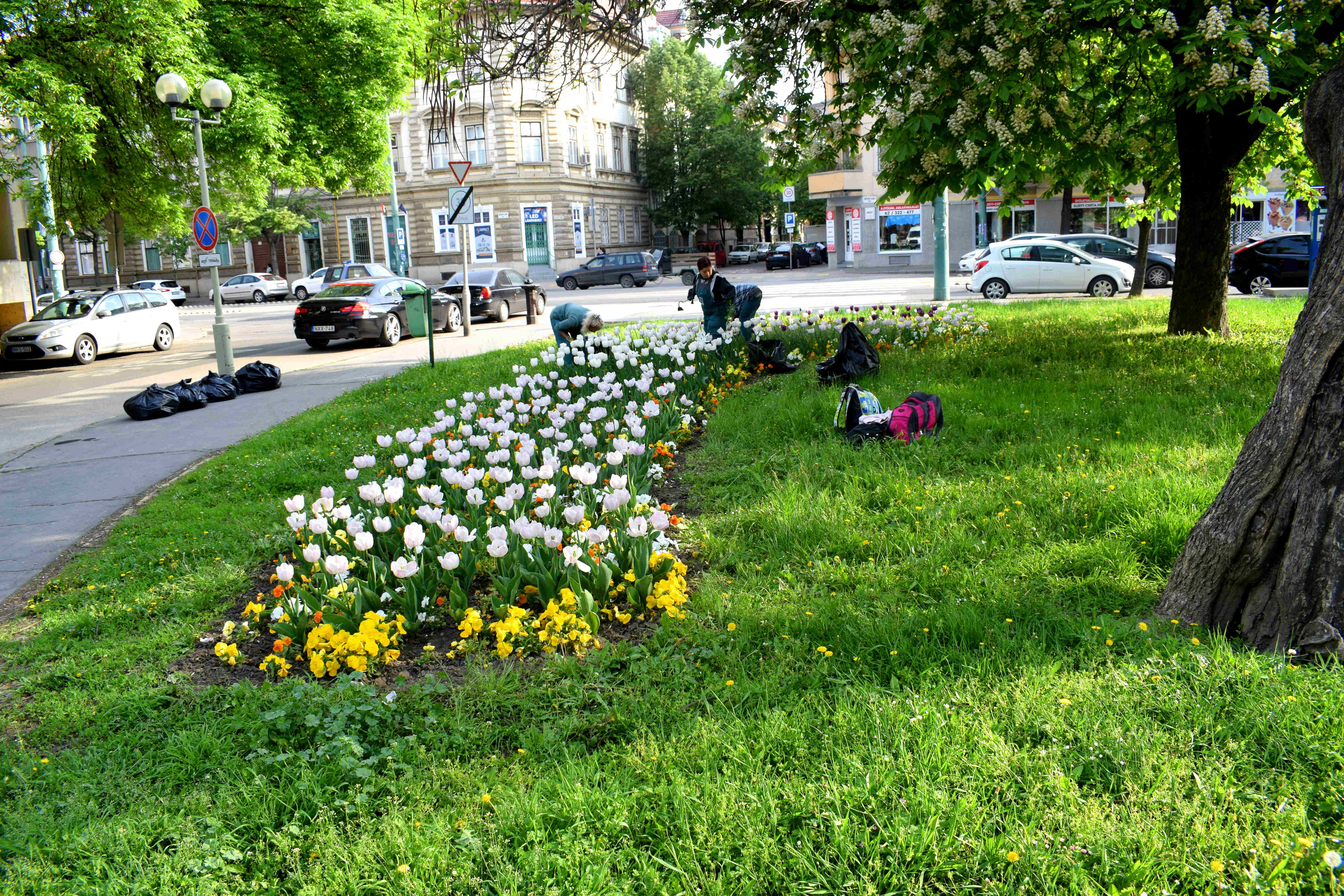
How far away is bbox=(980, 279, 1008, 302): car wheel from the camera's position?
23406 millimetres

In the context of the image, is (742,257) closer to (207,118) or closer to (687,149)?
(687,149)

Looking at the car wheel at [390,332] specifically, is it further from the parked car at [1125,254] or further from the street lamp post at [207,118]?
the parked car at [1125,254]

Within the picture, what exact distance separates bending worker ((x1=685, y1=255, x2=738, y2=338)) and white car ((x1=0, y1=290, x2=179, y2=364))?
46.2 ft

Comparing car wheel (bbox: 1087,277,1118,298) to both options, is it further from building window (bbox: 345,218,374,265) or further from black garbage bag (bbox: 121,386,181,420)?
building window (bbox: 345,218,374,265)

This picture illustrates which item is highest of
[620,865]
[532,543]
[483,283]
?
[483,283]

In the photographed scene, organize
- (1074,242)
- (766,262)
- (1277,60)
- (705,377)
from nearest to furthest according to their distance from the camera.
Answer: (1277,60), (705,377), (1074,242), (766,262)

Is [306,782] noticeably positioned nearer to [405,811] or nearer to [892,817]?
[405,811]

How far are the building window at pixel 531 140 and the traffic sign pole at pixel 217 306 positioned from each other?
1495 inches

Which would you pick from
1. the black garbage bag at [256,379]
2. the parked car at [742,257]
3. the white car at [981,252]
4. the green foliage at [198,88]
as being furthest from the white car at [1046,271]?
the parked car at [742,257]

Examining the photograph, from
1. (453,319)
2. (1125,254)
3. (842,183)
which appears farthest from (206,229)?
(842,183)

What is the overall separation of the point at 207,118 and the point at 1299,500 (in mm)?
16812

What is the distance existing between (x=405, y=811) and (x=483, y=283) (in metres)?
23.3

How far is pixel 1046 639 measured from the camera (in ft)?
12.1

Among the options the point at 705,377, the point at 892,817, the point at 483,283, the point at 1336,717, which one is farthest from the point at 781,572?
the point at 483,283
